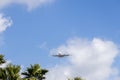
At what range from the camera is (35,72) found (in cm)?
5612

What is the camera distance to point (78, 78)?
64688 millimetres

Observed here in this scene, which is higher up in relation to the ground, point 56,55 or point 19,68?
point 56,55

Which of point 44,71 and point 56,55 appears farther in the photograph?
point 56,55

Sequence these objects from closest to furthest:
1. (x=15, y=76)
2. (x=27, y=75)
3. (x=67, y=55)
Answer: (x=15, y=76) → (x=27, y=75) → (x=67, y=55)

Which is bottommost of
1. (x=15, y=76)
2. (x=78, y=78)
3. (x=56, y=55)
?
(x=15, y=76)

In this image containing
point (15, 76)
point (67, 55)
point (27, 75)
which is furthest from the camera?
point (67, 55)

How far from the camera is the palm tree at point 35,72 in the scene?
5588cm

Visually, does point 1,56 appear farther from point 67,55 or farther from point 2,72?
point 67,55

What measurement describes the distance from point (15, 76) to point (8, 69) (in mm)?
1569

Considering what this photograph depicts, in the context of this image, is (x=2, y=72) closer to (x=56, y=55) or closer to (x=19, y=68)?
(x=19, y=68)

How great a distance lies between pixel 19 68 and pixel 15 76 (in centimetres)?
147

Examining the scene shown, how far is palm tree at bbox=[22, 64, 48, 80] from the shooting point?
55875 millimetres

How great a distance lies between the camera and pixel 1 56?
2276 inches

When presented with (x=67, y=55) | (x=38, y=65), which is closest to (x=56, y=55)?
(x=67, y=55)
